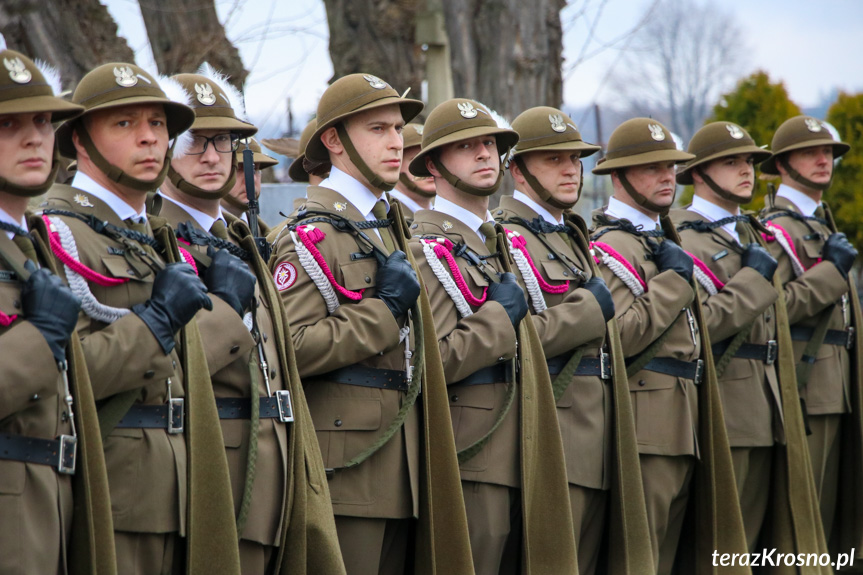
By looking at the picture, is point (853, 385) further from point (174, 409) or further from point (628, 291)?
point (174, 409)

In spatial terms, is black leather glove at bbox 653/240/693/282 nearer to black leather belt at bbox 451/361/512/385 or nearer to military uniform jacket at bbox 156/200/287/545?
Answer: black leather belt at bbox 451/361/512/385

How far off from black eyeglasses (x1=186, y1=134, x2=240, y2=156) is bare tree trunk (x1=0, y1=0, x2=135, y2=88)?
4.86 metres

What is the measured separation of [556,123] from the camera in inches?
224

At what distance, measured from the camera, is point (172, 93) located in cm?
402

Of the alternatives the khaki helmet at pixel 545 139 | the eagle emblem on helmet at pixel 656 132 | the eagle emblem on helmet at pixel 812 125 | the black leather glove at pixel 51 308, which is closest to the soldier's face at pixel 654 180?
the eagle emblem on helmet at pixel 656 132

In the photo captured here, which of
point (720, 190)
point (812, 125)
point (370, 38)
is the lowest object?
point (720, 190)

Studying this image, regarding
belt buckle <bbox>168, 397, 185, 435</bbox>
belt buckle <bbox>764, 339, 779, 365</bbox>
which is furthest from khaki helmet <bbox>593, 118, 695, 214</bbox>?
belt buckle <bbox>168, 397, 185, 435</bbox>

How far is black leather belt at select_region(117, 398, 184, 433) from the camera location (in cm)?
357

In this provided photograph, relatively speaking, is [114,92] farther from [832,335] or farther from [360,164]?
[832,335]

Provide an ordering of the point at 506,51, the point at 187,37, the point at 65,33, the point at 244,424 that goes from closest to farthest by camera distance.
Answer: the point at 244,424 → the point at 65,33 → the point at 187,37 → the point at 506,51

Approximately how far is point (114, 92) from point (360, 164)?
4.07ft

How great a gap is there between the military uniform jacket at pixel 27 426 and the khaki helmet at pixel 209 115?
1025 mm

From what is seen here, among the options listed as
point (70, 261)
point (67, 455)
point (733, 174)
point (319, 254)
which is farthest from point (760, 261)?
point (67, 455)

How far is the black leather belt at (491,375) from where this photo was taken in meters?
4.94
